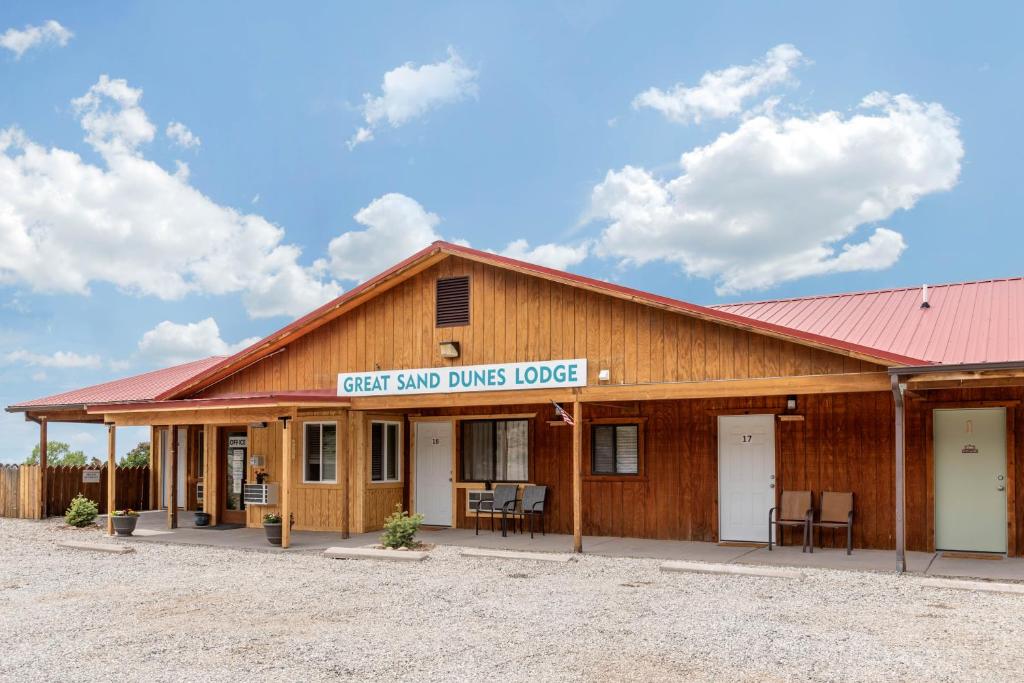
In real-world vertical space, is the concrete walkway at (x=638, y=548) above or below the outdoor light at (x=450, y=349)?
below

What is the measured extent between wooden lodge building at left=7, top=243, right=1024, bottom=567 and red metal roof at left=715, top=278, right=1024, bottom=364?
0.06 meters

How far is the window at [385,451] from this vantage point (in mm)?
14672

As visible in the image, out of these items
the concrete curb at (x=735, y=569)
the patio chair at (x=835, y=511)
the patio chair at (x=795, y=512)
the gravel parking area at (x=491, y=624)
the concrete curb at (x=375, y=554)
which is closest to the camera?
the gravel parking area at (x=491, y=624)

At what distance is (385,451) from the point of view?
14.9m

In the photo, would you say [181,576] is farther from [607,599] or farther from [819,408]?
[819,408]

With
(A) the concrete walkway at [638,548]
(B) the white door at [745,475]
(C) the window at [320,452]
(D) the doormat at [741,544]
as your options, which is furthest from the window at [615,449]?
(C) the window at [320,452]

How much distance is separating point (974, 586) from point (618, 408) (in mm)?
5572

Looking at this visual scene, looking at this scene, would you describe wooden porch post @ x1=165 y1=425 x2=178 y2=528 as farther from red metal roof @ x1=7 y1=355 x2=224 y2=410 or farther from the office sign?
the office sign

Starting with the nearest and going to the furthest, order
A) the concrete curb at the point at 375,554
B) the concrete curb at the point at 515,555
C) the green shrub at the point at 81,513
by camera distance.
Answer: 1. the concrete curb at the point at 515,555
2. the concrete curb at the point at 375,554
3. the green shrub at the point at 81,513

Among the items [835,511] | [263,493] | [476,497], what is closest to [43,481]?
[263,493]

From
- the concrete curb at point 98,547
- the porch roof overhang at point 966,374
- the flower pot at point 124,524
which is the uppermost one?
the porch roof overhang at point 966,374

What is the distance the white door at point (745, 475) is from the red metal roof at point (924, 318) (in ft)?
5.07

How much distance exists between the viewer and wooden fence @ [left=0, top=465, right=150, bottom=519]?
61.2ft

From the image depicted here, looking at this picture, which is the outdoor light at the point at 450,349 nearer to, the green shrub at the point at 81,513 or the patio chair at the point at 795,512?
the patio chair at the point at 795,512
